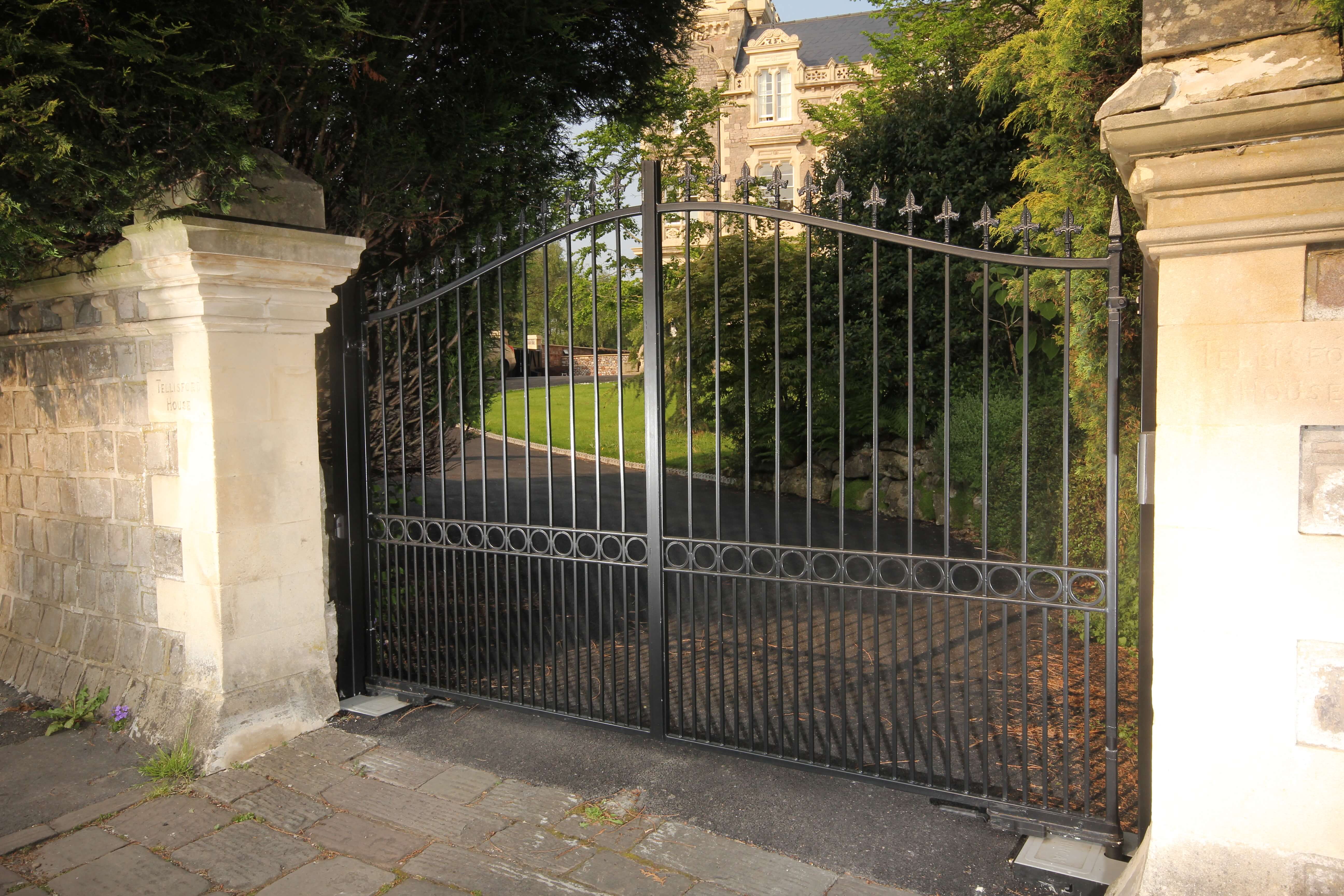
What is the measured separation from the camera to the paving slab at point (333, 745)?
154 inches

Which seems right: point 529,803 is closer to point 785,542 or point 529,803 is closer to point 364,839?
point 364,839

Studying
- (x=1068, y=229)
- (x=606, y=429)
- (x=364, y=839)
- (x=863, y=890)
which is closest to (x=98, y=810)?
(x=364, y=839)

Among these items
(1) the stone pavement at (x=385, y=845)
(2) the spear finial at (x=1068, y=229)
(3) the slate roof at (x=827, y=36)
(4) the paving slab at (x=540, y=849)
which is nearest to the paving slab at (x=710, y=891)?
(1) the stone pavement at (x=385, y=845)

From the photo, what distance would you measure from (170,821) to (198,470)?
4.63ft

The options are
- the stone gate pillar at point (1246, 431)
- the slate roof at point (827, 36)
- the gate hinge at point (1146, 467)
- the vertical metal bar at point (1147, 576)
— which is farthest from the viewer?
the slate roof at point (827, 36)

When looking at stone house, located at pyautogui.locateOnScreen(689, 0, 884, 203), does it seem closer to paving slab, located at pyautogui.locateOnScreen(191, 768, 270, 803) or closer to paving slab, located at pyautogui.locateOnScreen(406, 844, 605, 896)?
paving slab, located at pyautogui.locateOnScreen(191, 768, 270, 803)

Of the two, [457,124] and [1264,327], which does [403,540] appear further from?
[1264,327]

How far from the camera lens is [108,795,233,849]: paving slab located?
328 cm

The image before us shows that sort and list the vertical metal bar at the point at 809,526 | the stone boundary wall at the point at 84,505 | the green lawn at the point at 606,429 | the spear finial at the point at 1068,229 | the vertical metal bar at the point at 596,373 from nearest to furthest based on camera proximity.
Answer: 1. the spear finial at the point at 1068,229
2. the vertical metal bar at the point at 809,526
3. the vertical metal bar at the point at 596,373
4. the stone boundary wall at the point at 84,505
5. the green lawn at the point at 606,429

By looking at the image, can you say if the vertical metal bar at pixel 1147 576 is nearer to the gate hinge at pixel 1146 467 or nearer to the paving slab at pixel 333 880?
the gate hinge at pixel 1146 467

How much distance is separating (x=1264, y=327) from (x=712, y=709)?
9.96ft

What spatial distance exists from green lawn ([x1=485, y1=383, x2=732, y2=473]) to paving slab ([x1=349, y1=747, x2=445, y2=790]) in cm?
840

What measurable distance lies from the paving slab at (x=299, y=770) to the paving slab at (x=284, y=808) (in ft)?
0.16

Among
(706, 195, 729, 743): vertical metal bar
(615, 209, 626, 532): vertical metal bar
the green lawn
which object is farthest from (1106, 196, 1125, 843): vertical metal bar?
the green lawn
